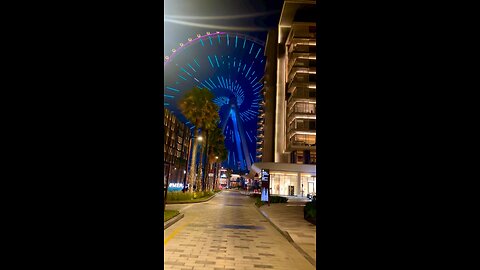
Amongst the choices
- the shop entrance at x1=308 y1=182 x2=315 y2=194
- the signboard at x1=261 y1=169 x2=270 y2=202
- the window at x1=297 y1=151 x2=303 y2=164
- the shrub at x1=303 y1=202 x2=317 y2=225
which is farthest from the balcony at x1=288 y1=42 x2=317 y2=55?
the shrub at x1=303 y1=202 x2=317 y2=225

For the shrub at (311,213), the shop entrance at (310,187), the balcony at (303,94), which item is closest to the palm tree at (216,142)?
the balcony at (303,94)

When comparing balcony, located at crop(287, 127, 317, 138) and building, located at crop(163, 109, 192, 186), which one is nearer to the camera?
balcony, located at crop(287, 127, 317, 138)

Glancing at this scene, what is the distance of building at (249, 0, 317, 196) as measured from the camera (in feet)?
223

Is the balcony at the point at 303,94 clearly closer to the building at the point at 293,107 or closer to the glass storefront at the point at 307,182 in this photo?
the building at the point at 293,107

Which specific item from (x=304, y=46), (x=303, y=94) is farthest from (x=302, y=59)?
(x=303, y=94)

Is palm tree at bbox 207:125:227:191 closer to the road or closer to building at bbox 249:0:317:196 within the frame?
building at bbox 249:0:317:196

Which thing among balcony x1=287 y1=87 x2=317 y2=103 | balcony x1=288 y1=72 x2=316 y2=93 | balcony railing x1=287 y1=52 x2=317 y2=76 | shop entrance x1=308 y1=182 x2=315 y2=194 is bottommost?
shop entrance x1=308 y1=182 x2=315 y2=194

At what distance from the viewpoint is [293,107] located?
7238 centimetres

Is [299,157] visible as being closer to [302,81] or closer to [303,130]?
[303,130]
